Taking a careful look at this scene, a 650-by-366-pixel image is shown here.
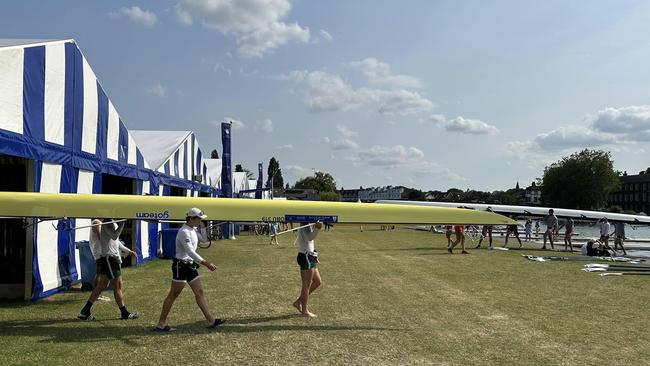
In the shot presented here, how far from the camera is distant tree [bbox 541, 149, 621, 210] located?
93125mm

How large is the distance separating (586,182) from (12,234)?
10035cm

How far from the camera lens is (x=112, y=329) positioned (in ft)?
21.9

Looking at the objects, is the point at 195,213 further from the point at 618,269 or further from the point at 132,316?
the point at 618,269

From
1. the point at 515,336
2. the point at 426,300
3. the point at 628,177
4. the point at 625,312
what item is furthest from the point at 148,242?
the point at 628,177

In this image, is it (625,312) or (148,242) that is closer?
(625,312)

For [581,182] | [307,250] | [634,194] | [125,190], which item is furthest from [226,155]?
[634,194]

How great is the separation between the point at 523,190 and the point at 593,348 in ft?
607

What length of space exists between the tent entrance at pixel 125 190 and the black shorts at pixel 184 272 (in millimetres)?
7568

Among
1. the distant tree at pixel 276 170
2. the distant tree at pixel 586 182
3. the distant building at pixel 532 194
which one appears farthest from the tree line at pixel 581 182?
the distant building at pixel 532 194

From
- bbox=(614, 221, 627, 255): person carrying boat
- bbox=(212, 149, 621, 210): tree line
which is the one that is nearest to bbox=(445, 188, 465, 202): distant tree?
bbox=(212, 149, 621, 210): tree line

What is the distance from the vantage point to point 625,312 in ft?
27.0

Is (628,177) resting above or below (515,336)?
above

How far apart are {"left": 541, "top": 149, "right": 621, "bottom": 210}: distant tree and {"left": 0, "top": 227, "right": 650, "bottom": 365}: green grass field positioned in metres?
91.4

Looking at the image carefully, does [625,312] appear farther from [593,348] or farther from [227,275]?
[227,275]
